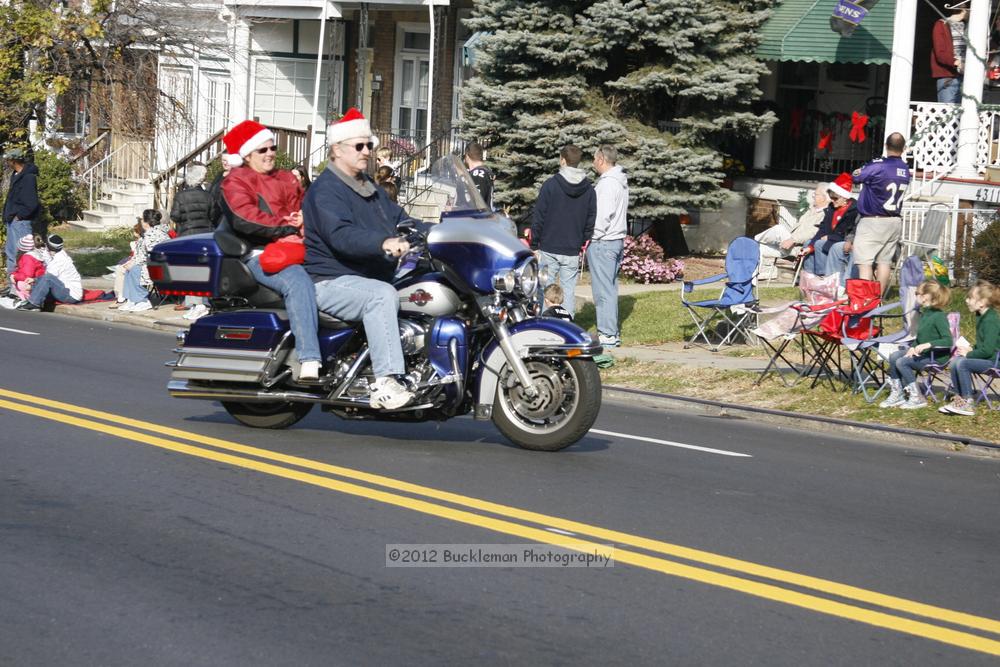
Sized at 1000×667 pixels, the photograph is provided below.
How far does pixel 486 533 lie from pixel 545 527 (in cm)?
31

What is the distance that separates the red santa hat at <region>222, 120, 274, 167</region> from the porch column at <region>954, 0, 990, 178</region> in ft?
42.1

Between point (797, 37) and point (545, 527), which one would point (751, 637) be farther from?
point (797, 37)

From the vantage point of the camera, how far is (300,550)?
6.70 metres

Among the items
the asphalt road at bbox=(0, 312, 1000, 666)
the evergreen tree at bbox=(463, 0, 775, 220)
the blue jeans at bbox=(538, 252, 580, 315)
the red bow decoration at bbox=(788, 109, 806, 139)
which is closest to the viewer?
the asphalt road at bbox=(0, 312, 1000, 666)

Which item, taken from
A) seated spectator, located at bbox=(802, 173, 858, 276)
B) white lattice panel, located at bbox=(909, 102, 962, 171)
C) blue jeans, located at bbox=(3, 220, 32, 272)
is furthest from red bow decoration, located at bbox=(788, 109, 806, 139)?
blue jeans, located at bbox=(3, 220, 32, 272)

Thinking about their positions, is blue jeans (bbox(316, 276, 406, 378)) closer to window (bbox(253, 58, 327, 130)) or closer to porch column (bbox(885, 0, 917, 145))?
porch column (bbox(885, 0, 917, 145))

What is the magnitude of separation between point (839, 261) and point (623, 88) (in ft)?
20.0

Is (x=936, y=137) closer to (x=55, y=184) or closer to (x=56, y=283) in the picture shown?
(x=56, y=283)

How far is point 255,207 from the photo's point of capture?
9289mm

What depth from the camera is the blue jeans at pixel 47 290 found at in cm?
1922

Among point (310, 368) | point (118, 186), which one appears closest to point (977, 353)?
point (310, 368)

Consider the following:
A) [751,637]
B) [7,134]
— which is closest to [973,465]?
[751,637]

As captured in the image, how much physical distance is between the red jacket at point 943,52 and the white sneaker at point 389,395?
46.5ft

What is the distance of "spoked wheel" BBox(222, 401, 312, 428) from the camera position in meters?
9.65
